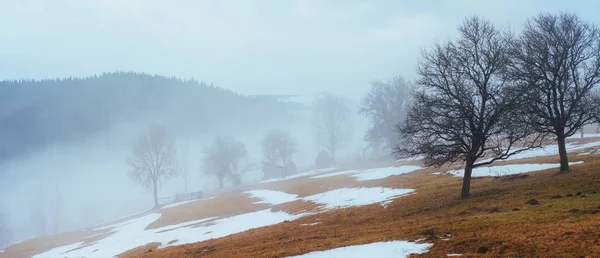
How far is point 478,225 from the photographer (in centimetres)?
1457

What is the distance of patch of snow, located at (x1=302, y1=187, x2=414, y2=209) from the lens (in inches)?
1262

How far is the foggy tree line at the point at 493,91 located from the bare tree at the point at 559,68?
6cm

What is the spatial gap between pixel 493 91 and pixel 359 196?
17.1 meters

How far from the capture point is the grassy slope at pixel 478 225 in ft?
36.2

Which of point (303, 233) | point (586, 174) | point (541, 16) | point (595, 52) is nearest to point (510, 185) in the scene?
point (586, 174)

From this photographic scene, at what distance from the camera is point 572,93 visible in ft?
84.1

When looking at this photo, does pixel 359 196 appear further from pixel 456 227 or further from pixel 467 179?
pixel 456 227

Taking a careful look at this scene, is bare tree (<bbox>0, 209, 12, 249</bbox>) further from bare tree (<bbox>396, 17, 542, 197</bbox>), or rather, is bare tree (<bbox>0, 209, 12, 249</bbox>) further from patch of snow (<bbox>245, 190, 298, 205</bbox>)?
bare tree (<bbox>396, 17, 542, 197</bbox>)

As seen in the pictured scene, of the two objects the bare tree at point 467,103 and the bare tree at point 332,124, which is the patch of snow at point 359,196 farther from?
the bare tree at point 332,124

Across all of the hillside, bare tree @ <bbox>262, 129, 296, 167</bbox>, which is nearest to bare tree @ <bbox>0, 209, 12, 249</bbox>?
the hillside

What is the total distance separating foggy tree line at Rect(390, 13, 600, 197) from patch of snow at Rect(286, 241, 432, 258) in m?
10.3

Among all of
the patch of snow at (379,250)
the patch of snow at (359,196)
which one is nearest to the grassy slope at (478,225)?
the patch of snow at (379,250)

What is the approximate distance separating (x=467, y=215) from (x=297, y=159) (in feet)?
527

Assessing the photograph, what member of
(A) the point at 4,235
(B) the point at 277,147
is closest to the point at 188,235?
(A) the point at 4,235
